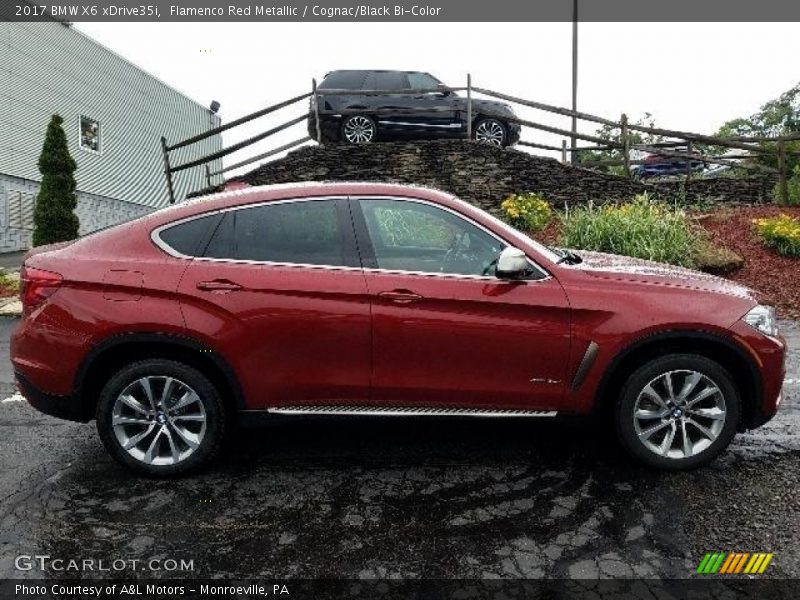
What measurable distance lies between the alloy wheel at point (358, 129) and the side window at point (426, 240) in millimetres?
10974

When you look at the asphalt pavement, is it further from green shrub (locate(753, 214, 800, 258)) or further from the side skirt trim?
green shrub (locate(753, 214, 800, 258))

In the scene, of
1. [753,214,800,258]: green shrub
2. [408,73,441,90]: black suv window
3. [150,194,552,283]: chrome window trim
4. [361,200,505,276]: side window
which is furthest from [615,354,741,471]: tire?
[408,73,441,90]: black suv window

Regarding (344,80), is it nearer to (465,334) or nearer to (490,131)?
(490,131)

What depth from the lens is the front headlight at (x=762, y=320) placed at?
3725mm

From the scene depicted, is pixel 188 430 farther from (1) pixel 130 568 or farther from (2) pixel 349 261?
(2) pixel 349 261

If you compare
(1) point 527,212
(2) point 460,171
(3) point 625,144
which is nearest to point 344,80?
(2) point 460,171

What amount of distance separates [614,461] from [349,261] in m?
2.05

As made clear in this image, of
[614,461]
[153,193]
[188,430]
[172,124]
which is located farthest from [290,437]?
[172,124]

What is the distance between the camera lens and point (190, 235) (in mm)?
3811

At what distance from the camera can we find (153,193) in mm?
30266

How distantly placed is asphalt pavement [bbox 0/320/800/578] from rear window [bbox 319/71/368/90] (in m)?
11.7

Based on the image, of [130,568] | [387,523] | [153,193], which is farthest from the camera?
[153,193]

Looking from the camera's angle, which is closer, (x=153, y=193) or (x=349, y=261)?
(x=349, y=261)

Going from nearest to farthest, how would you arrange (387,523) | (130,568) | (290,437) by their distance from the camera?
(130,568) < (387,523) < (290,437)
